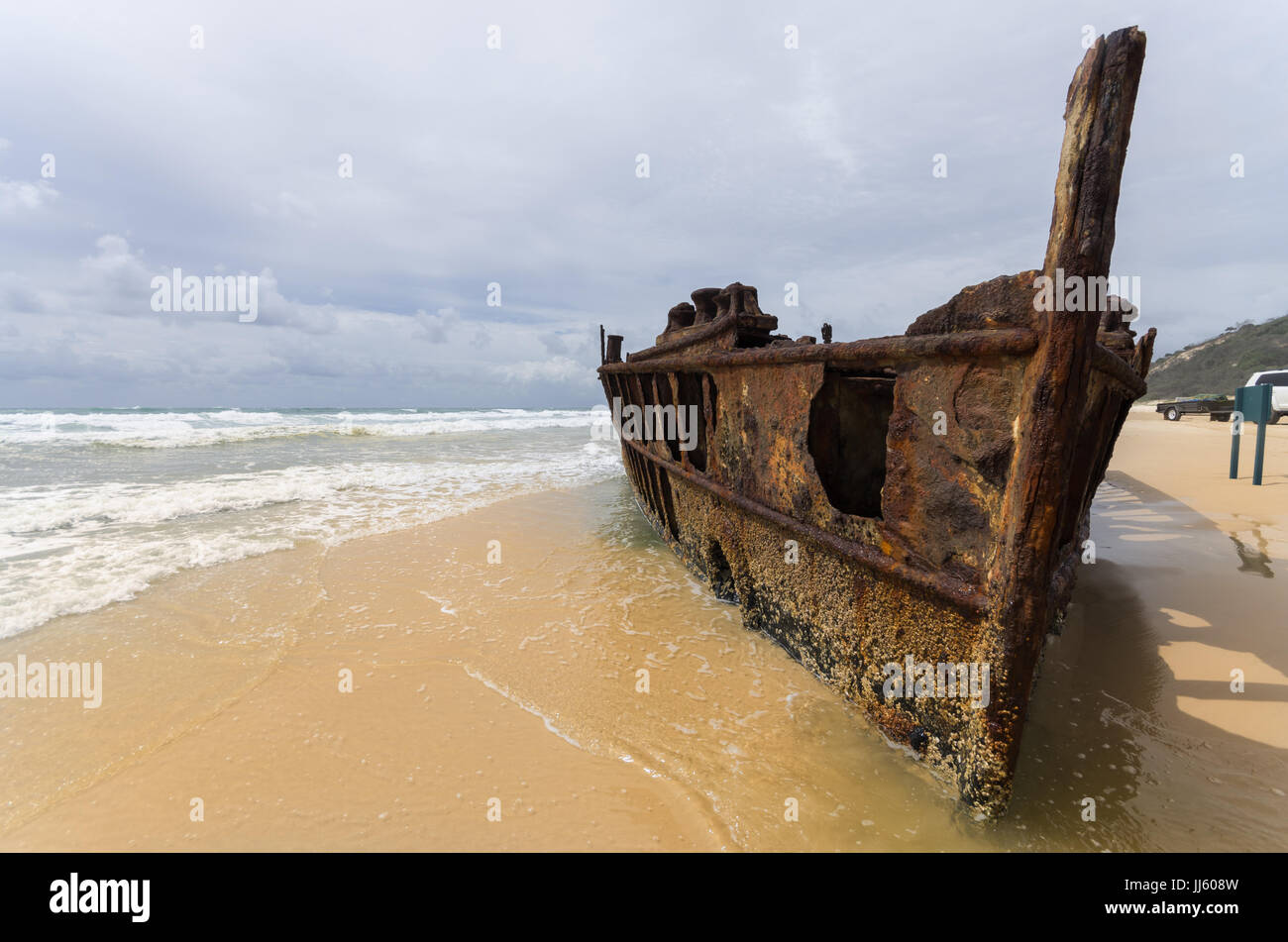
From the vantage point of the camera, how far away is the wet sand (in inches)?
87.8

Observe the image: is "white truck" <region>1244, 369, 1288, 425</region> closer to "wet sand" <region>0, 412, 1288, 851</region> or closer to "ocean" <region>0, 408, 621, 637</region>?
"wet sand" <region>0, 412, 1288, 851</region>

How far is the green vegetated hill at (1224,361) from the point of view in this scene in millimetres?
46312

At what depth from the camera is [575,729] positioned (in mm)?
2949

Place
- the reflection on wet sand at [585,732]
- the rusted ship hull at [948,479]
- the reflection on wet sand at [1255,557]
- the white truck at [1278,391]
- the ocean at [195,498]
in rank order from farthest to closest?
the white truck at [1278,391]
the ocean at [195,498]
the reflection on wet sand at [1255,557]
the reflection on wet sand at [585,732]
the rusted ship hull at [948,479]

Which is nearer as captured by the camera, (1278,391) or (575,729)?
(575,729)

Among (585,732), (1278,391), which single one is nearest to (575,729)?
(585,732)

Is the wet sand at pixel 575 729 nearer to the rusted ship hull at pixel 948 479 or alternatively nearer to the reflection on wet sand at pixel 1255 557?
the reflection on wet sand at pixel 1255 557

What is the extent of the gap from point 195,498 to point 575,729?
9114 millimetres

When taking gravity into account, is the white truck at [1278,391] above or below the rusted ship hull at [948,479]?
above

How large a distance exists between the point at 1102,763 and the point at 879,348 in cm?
213

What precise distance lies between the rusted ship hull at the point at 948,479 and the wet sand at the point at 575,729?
340mm

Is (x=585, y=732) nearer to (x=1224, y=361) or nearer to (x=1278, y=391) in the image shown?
(x=1278, y=391)

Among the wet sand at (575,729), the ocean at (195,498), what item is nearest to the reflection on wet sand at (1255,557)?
the wet sand at (575,729)

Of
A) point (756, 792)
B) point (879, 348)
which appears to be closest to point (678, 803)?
point (756, 792)
